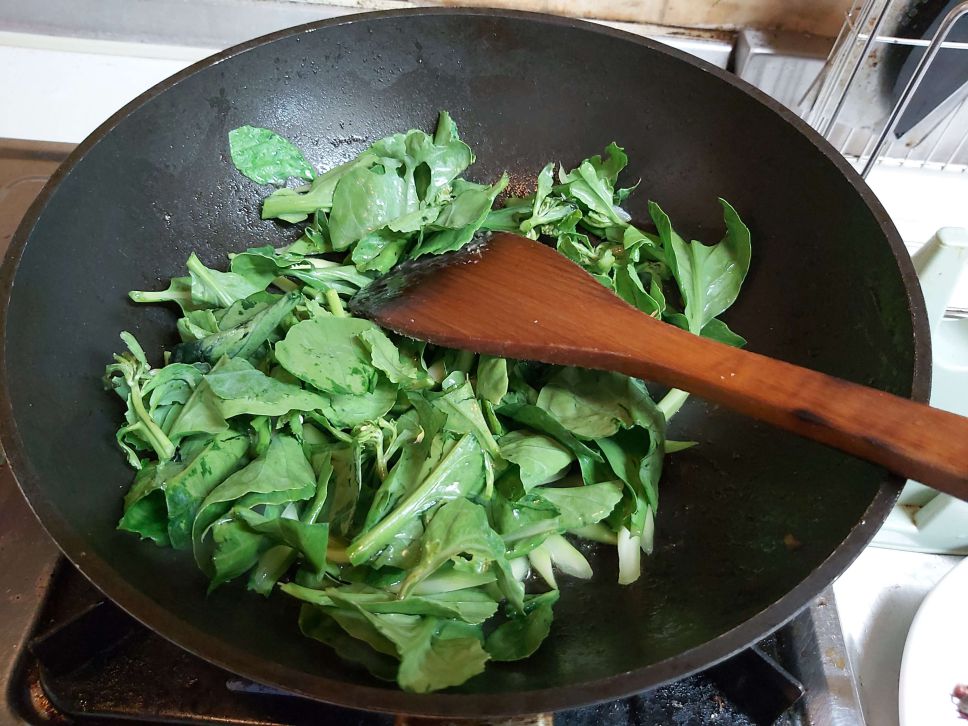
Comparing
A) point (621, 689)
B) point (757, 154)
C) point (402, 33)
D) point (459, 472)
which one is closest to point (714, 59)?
point (757, 154)

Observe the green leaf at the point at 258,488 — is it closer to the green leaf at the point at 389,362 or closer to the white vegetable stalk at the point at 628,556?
the green leaf at the point at 389,362

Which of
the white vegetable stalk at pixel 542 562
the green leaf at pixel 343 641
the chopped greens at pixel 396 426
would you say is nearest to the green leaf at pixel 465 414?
the chopped greens at pixel 396 426

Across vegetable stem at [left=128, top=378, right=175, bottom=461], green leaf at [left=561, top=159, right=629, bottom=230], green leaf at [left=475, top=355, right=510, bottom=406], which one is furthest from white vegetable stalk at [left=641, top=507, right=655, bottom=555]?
vegetable stem at [left=128, top=378, right=175, bottom=461]

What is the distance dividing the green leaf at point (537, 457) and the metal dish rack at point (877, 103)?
547 millimetres

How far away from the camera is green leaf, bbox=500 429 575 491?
2.50 feet

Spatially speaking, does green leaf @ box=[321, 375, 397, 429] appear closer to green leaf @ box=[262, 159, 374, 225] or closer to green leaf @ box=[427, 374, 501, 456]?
green leaf @ box=[427, 374, 501, 456]

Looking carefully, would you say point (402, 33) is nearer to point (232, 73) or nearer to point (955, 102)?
point (232, 73)

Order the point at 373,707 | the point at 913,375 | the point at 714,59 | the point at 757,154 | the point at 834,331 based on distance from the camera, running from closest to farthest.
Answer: the point at 373,707 < the point at 913,375 < the point at 834,331 < the point at 757,154 < the point at 714,59

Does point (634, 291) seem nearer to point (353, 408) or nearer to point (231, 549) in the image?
point (353, 408)

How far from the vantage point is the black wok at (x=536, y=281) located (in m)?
0.60

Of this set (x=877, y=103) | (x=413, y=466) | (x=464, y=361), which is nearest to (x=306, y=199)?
(x=464, y=361)

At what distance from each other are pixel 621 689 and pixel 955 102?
0.94 metres

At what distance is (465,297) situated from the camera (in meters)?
0.84

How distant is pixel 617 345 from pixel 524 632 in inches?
11.8
